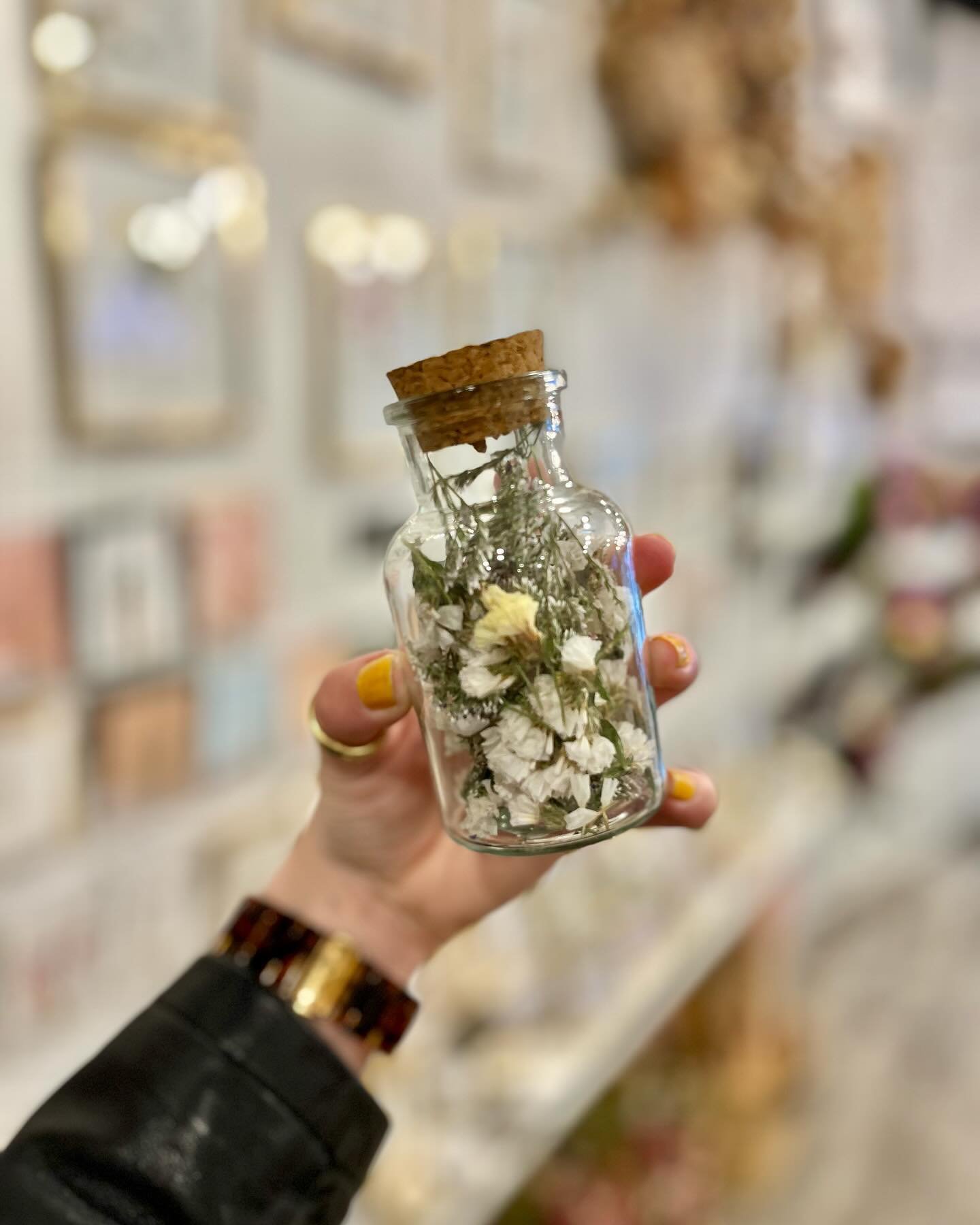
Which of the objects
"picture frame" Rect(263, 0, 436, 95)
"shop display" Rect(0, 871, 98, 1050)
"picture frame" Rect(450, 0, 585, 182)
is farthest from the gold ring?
"picture frame" Rect(450, 0, 585, 182)

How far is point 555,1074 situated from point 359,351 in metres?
1.16

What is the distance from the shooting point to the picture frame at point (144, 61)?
117cm

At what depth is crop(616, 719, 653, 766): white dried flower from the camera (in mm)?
584

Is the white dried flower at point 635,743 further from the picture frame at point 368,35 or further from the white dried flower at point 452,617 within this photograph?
the picture frame at point 368,35

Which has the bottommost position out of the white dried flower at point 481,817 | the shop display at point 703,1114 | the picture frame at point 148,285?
the shop display at point 703,1114

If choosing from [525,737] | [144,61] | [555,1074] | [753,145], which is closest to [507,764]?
[525,737]

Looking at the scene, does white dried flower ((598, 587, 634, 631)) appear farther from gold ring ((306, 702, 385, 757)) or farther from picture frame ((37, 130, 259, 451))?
picture frame ((37, 130, 259, 451))

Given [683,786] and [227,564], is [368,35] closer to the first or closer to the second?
[227,564]

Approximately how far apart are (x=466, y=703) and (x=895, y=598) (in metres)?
3.25

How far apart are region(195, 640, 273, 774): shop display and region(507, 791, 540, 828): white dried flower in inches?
38.8

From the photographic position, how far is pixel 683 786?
26.4 inches

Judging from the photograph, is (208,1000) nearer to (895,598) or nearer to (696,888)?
(696,888)

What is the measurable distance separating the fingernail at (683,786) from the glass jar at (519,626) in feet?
0.20

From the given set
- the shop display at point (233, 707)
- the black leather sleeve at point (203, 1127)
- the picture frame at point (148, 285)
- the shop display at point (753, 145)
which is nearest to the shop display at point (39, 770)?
the shop display at point (233, 707)
